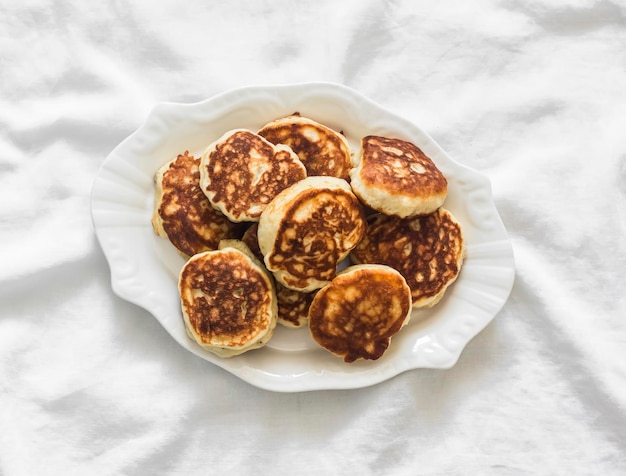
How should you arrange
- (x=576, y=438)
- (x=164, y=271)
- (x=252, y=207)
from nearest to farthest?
(x=252, y=207) < (x=164, y=271) < (x=576, y=438)

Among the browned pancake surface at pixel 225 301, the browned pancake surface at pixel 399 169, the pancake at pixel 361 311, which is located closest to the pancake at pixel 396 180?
the browned pancake surface at pixel 399 169

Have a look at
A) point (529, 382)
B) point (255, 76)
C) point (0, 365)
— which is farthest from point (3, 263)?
point (529, 382)

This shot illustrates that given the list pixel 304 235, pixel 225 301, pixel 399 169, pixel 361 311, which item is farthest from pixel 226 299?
pixel 399 169

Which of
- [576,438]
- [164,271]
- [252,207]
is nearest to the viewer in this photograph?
[252,207]

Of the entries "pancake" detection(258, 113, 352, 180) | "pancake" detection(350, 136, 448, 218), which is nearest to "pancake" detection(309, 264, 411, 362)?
"pancake" detection(350, 136, 448, 218)

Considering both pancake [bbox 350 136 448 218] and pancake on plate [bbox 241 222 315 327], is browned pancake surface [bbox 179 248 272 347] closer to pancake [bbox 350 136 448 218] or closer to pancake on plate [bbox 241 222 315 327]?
pancake on plate [bbox 241 222 315 327]

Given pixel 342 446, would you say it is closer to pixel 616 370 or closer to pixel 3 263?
pixel 616 370
